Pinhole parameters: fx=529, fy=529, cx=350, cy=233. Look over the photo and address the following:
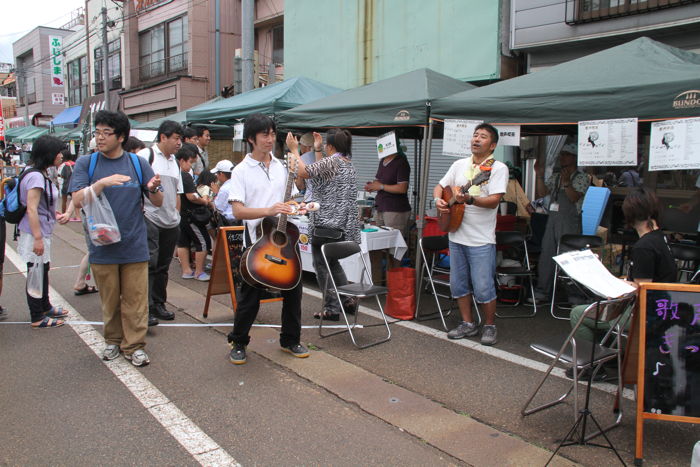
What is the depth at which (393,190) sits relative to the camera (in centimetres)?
648

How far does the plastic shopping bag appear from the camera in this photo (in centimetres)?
505

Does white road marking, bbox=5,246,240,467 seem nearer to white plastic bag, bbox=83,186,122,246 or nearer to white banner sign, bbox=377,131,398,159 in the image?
white plastic bag, bbox=83,186,122,246

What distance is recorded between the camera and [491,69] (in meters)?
9.76

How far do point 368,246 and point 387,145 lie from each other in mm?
1230

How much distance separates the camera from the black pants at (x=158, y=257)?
5203 millimetres

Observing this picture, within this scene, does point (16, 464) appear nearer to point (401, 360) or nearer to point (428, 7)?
point (401, 360)

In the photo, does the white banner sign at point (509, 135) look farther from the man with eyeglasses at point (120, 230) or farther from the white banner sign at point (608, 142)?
the man with eyeglasses at point (120, 230)

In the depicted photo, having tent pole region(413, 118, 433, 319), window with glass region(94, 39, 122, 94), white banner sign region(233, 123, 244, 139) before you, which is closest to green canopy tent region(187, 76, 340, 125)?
white banner sign region(233, 123, 244, 139)

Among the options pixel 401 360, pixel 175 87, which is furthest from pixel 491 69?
pixel 175 87

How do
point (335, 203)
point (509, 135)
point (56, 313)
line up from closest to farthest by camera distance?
point (509, 135) < point (335, 203) < point (56, 313)

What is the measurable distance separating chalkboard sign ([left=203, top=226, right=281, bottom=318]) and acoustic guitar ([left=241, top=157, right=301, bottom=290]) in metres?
1.18

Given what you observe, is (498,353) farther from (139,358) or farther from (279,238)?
(139,358)

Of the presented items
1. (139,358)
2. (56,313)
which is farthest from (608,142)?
(56,313)

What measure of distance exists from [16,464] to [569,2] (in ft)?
30.0
